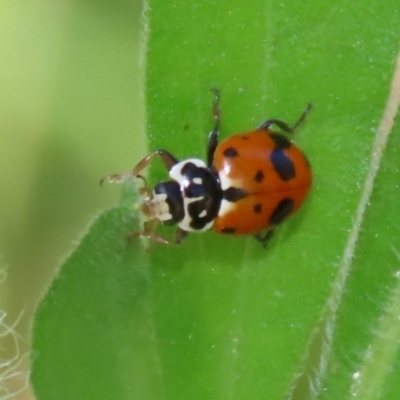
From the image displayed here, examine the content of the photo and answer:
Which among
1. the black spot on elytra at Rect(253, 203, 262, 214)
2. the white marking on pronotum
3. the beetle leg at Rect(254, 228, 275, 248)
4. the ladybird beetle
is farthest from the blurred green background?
the white marking on pronotum

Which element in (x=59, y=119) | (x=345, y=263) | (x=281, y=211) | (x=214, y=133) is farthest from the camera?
(x=59, y=119)

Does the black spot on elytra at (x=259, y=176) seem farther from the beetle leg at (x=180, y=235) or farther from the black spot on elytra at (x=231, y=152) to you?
the beetle leg at (x=180, y=235)

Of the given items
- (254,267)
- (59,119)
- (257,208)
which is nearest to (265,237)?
(254,267)

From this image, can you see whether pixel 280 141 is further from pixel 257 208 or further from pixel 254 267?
pixel 254 267

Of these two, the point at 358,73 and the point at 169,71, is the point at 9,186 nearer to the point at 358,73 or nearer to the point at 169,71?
the point at 169,71

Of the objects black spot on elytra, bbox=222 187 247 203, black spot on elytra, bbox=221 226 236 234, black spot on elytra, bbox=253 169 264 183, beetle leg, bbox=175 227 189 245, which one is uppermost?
black spot on elytra, bbox=253 169 264 183

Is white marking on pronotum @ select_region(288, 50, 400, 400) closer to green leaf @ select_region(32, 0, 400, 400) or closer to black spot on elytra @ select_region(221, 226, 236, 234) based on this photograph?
green leaf @ select_region(32, 0, 400, 400)

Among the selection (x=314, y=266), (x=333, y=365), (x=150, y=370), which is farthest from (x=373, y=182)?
(x=150, y=370)
